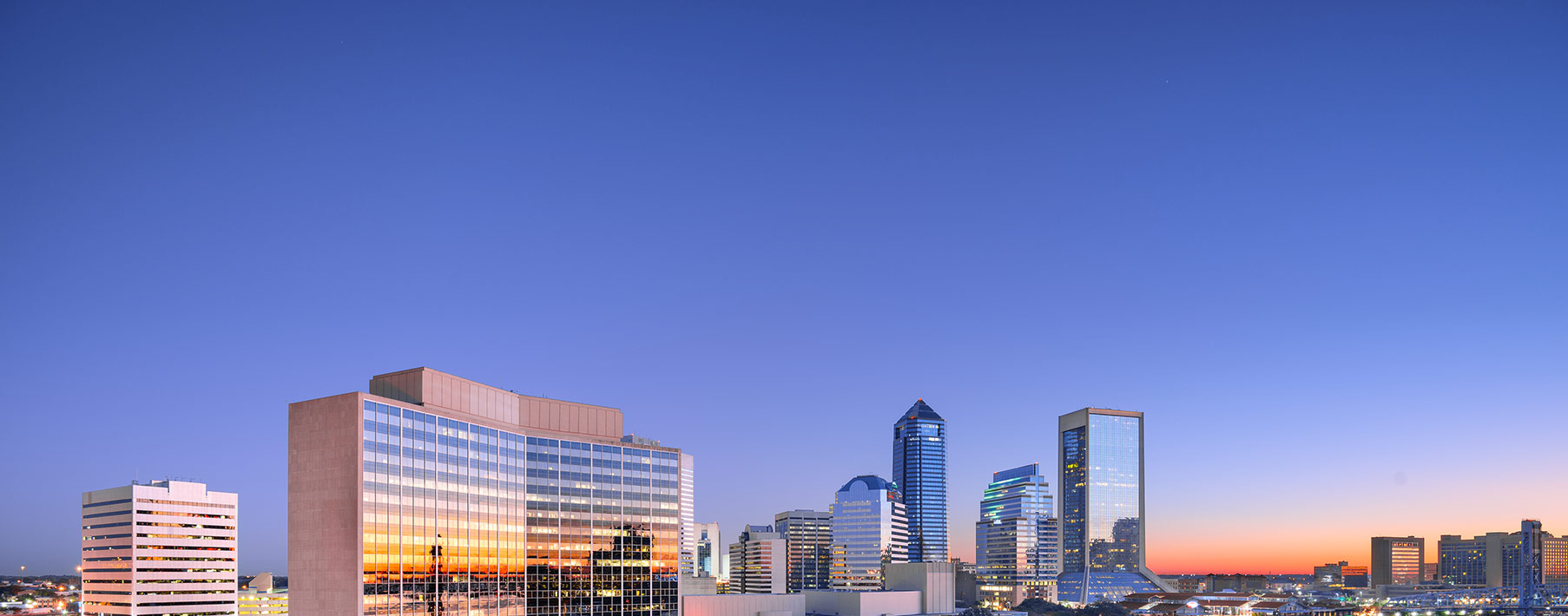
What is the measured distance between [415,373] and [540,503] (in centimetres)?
2606

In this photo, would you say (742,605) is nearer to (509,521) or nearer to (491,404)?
(509,521)

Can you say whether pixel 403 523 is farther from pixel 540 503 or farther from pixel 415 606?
pixel 540 503

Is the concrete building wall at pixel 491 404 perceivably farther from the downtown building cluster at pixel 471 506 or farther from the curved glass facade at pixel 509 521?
the curved glass facade at pixel 509 521

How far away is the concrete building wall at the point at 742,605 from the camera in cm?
17100

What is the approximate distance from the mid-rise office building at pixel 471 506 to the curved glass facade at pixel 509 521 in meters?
0.17

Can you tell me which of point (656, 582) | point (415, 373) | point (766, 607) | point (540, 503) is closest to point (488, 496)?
point (540, 503)

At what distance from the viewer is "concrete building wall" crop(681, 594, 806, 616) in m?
171

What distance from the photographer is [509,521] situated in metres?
130

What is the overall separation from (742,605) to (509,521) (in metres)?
62.5

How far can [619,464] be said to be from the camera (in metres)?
145

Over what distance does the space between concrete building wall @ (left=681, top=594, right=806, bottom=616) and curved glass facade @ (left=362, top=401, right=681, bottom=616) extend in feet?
71.9

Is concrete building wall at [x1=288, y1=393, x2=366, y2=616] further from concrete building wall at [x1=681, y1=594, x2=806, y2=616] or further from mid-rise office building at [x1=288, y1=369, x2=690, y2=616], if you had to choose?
concrete building wall at [x1=681, y1=594, x2=806, y2=616]

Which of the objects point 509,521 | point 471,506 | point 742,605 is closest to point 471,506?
point 471,506

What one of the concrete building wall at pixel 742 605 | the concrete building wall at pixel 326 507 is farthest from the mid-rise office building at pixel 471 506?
the concrete building wall at pixel 742 605
